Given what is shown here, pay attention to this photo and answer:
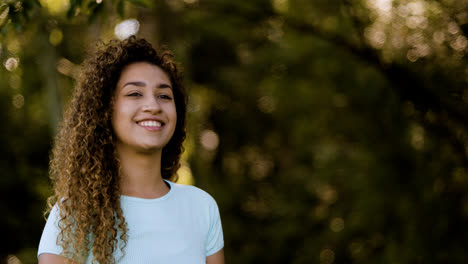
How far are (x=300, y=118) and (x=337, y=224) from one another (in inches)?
61.4

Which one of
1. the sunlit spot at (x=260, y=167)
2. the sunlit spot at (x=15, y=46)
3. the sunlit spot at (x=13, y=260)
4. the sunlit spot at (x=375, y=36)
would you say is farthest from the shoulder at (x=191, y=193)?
the sunlit spot at (x=260, y=167)

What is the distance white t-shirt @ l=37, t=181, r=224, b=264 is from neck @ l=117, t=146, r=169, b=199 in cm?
4

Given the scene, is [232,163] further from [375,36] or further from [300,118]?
[375,36]

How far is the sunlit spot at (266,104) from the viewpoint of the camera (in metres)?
6.76

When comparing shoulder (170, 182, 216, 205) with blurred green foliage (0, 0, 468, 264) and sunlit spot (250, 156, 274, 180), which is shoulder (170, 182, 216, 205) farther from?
sunlit spot (250, 156, 274, 180)

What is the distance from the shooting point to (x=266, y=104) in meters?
6.94

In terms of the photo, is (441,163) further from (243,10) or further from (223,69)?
(223,69)

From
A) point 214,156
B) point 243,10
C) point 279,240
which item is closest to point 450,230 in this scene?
point 279,240

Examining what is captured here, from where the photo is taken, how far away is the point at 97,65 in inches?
79.7

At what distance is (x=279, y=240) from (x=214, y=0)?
2.91 meters

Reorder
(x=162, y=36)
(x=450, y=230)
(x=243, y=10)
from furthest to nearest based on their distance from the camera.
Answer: (x=162, y=36) < (x=243, y=10) < (x=450, y=230)

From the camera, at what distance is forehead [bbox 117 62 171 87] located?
1974 millimetres

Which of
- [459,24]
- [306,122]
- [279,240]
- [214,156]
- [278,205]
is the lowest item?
[279,240]

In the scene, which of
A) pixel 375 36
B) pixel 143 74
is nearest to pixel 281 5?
pixel 375 36
